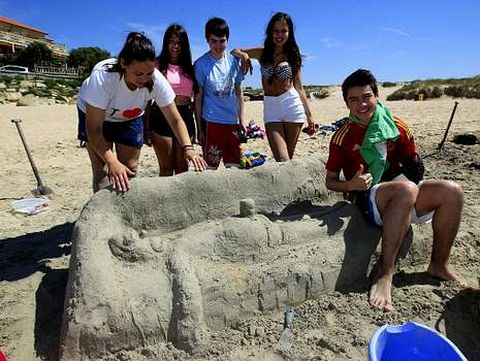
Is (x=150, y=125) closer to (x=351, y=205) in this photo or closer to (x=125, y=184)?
(x=125, y=184)

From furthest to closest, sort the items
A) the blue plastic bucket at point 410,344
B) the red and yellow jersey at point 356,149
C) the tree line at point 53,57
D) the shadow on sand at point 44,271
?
the tree line at point 53,57 → the red and yellow jersey at point 356,149 → the shadow on sand at point 44,271 → the blue plastic bucket at point 410,344

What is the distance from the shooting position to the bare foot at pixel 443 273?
9.95 feet

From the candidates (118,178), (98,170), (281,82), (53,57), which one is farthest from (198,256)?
(53,57)

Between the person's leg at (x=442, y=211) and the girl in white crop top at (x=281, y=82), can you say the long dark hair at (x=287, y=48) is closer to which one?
the girl in white crop top at (x=281, y=82)

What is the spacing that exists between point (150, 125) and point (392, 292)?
2.23 m

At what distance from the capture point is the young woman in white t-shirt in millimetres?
2812

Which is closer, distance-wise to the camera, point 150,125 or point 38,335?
point 38,335

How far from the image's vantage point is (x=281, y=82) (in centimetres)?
394

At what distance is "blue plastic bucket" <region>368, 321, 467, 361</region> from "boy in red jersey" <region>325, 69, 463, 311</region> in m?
0.54

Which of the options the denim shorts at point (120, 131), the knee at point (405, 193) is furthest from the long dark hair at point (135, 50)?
the knee at point (405, 193)

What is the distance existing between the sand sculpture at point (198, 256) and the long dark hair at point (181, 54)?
1099mm

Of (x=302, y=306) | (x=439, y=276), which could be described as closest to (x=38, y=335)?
(x=302, y=306)

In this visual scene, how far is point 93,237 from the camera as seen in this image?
2.63 metres

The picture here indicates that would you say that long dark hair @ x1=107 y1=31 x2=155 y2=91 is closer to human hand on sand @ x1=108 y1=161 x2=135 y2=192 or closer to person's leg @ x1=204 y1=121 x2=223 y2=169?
human hand on sand @ x1=108 y1=161 x2=135 y2=192
